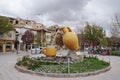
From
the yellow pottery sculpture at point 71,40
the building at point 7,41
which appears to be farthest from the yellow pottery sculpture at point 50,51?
the building at point 7,41

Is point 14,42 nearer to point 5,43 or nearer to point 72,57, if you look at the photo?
point 5,43

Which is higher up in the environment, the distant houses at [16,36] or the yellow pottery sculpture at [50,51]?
the distant houses at [16,36]

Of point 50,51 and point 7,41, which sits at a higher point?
point 7,41

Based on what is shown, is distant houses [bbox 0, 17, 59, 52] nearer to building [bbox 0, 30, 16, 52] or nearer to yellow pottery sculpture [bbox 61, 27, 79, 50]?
building [bbox 0, 30, 16, 52]

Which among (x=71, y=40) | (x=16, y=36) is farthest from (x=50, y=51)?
(x=16, y=36)

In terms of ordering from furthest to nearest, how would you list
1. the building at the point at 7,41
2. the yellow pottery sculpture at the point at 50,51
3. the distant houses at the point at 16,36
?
the distant houses at the point at 16,36
the building at the point at 7,41
the yellow pottery sculpture at the point at 50,51

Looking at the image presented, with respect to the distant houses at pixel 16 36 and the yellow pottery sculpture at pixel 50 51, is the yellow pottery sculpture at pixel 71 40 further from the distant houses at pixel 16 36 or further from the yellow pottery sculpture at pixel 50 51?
the distant houses at pixel 16 36

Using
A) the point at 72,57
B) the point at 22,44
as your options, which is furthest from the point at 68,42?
the point at 22,44

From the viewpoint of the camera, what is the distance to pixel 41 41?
6334 cm

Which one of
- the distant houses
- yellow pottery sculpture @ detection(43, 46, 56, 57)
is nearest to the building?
the distant houses

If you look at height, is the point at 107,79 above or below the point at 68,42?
below

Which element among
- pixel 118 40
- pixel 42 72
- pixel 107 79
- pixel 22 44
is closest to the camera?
pixel 107 79

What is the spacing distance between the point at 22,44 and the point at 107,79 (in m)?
50.7

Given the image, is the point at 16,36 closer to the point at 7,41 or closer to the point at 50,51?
the point at 7,41
